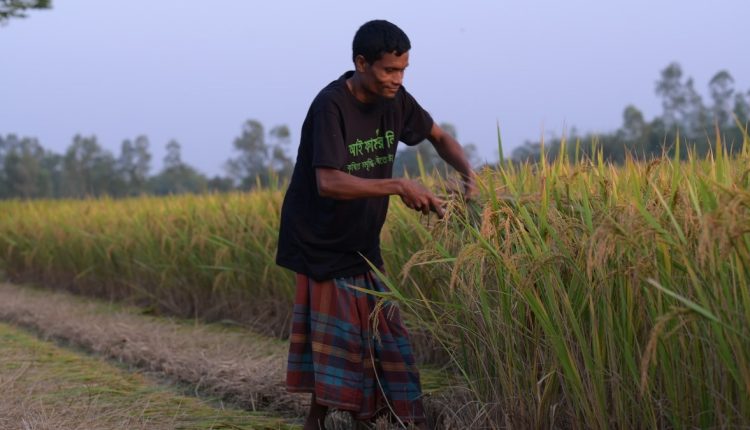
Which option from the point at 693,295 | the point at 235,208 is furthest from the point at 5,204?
the point at 693,295

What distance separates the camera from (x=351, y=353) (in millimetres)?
2703

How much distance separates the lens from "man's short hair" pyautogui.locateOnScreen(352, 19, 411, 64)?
7.98ft

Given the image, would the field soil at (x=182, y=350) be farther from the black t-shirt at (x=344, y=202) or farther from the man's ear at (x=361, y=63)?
the man's ear at (x=361, y=63)

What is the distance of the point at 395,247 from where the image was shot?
4.11 meters

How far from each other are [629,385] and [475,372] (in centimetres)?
66

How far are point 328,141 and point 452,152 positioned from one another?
57cm

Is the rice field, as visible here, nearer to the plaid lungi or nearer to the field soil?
the plaid lungi

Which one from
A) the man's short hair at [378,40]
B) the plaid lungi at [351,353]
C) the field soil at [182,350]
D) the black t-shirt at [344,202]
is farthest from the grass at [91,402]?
the man's short hair at [378,40]

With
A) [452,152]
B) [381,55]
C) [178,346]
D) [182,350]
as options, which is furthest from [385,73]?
[178,346]

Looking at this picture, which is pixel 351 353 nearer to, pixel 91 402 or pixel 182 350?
pixel 91 402

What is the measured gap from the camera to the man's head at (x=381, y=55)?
96.0 inches

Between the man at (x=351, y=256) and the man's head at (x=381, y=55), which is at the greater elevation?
the man's head at (x=381, y=55)

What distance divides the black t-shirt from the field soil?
0.58 meters

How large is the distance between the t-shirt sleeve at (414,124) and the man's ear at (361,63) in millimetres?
317
